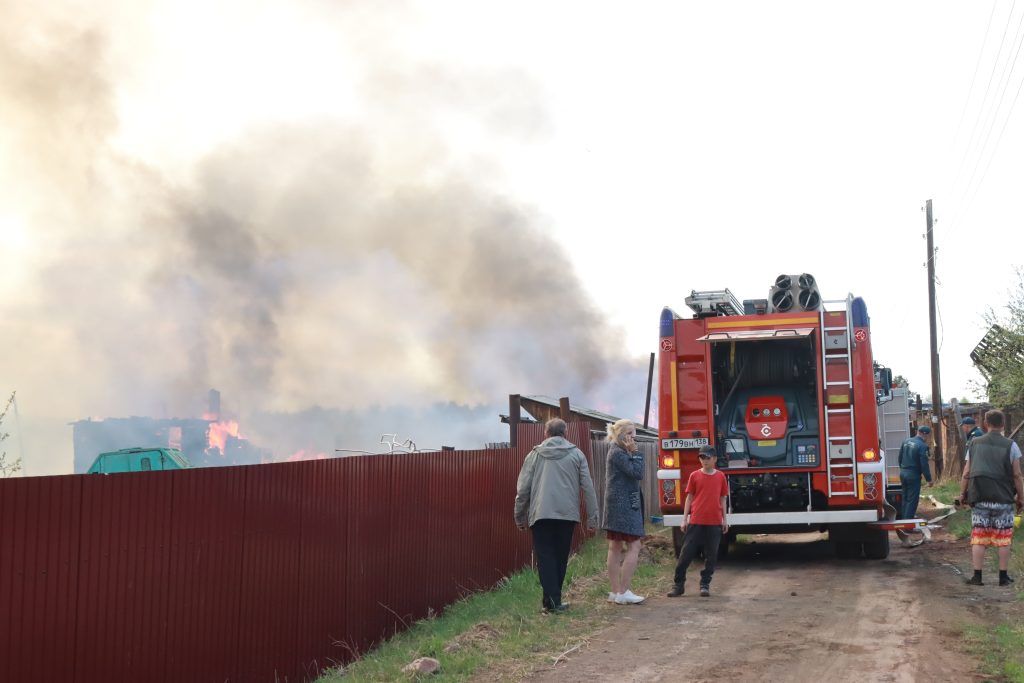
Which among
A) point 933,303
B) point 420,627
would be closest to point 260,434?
point 933,303

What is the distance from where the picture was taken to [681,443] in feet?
40.4

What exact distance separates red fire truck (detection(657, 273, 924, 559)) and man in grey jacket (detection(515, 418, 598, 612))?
348 cm

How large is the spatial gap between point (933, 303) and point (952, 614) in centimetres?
2097

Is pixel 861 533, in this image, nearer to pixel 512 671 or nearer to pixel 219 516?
Answer: pixel 512 671

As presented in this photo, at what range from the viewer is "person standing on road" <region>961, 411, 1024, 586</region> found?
10219mm

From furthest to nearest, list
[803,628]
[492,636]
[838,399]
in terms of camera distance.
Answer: [838,399] → [803,628] → [492,636]

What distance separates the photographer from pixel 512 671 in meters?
6.73

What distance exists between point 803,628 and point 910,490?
8.20m

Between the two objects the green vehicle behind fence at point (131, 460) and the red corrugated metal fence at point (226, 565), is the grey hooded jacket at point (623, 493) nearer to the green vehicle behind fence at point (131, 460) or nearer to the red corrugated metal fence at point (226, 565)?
the red corrugated metal fence at point (226, 565)

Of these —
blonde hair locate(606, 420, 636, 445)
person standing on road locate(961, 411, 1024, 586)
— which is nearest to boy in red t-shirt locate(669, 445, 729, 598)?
blonde hair locate(606, 420, 636, 445)

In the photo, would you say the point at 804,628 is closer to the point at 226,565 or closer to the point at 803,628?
the point at 803,628

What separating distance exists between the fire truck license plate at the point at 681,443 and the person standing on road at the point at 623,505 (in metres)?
A: 2.89

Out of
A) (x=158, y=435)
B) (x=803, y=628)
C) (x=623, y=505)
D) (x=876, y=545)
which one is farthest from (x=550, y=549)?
(x=158, y=435)

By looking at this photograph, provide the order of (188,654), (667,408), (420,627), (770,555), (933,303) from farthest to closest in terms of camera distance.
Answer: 1. (933,303)
2. (770,555)
3. (667,408)
4. (420,627)
5. (188,654)
